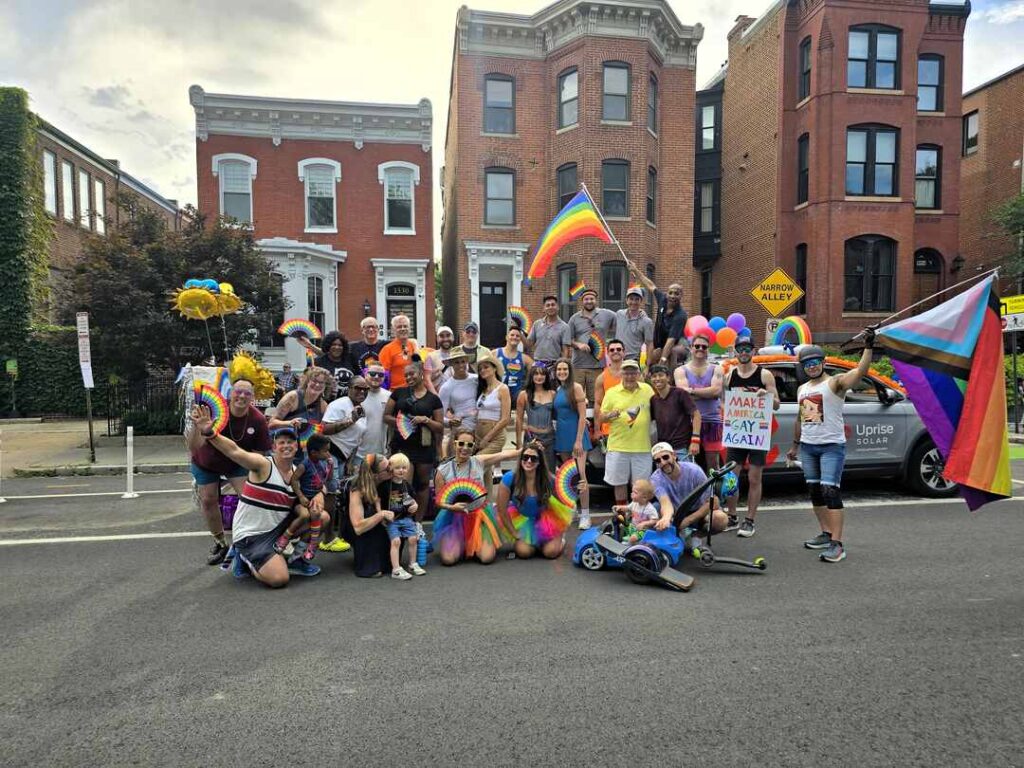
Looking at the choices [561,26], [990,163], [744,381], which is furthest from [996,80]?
[744,381]

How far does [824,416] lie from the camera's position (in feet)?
18.6

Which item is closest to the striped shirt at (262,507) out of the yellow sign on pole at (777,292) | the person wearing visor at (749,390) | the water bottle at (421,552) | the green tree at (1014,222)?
the water bottle at (421,552)

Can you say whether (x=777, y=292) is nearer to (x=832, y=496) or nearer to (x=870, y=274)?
(x=832, y=496)

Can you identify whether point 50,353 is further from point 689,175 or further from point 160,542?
point 689,175

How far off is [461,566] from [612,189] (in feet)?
56.3

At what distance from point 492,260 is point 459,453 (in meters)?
15.7

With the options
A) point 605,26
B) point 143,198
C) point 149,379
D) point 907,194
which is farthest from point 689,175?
point 143,198

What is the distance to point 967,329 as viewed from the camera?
16.1 ft

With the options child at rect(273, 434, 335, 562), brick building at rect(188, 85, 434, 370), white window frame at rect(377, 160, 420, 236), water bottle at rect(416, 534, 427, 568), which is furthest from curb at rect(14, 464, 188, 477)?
white window frame at rect(377, 160, 420, 236)

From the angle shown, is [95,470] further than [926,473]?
Yes

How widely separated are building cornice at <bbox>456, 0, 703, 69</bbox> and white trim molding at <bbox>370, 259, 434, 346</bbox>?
23.1 feet

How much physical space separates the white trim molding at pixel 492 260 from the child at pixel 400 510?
15.3 metres

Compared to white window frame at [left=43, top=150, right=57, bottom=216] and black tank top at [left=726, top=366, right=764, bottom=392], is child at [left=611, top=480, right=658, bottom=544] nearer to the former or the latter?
black tank top at [left=726, top=366, right=764, bottom=392]

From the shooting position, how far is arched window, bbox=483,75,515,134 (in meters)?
20.6
